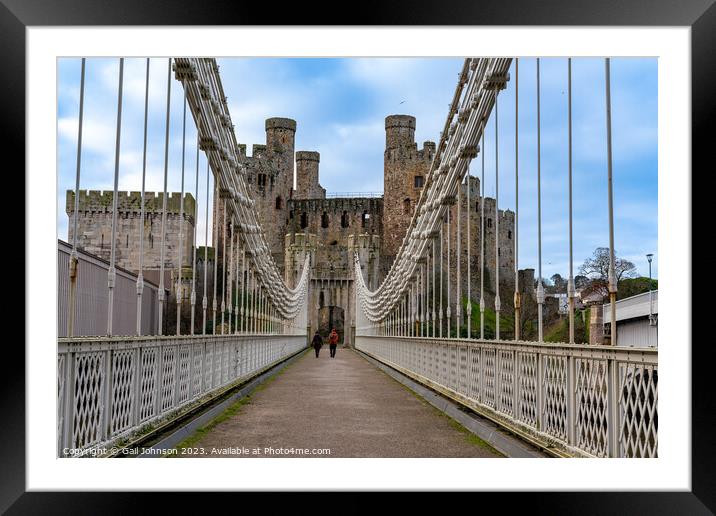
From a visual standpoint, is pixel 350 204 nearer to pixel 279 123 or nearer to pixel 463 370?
pixel 279 123

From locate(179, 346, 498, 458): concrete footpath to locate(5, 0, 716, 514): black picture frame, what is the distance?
1.63 meters

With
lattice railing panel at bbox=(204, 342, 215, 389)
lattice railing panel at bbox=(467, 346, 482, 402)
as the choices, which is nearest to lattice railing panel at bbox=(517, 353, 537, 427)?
lattice railing panel at bbox=(467, 346, 482, 402)

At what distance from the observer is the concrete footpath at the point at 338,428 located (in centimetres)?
554

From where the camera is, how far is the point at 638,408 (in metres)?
3.68

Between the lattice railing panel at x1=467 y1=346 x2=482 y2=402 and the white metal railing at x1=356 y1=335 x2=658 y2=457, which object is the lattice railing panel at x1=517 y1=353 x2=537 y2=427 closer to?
the white metal railing at x1=356 y1=335 x2=658 y2=457

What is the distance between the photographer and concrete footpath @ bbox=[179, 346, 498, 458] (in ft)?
18.2

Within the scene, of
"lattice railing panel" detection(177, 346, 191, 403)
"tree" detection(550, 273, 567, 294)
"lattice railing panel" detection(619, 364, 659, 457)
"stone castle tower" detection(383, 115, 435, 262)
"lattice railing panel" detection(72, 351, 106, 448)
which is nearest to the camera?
"lattice railing panel" detection(619, 364, 659, 457)

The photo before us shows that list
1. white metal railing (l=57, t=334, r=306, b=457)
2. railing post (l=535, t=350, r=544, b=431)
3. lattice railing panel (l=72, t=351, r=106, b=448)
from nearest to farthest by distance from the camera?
white metal railing (l=57, t=334, r=306, b=457) → lattice railing panel (l=72, t=351, r=106, b=448) → railing post (l=535, t=350, r=544, b=431)

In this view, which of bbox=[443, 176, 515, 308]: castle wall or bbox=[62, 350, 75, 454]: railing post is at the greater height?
bbox=[443, 176, 515, 308]: castle wall
